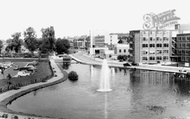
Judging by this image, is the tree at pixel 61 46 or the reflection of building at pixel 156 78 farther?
the tree at pixel 61 46

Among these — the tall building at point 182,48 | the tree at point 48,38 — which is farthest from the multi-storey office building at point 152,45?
the tree at point 48,38

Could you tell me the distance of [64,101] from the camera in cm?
4450

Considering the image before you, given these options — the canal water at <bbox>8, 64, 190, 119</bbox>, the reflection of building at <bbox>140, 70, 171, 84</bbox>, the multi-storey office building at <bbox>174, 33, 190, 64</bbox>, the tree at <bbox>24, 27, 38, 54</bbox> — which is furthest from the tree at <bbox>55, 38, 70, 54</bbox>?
the canal water at <bbox>8, 64, 190, 119</bbox>

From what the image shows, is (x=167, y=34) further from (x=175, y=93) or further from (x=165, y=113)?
(x=165, y=113)

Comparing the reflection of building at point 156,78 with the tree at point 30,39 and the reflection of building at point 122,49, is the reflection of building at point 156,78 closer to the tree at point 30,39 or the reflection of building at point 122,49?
the reflection of building at point 122,49

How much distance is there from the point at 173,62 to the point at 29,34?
94991 millimetres

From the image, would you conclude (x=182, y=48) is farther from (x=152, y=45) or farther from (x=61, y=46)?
(x=61, y=46)

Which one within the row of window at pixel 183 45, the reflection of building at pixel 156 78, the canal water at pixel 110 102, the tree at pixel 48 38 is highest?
the tree at pixel 48 38

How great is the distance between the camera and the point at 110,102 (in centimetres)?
4322

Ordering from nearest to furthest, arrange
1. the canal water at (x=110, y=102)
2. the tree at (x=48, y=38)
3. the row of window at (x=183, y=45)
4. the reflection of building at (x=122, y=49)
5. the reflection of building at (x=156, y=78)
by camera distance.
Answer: the canal water at (x=110, y=102) < the reflection of building at (x=156, y=78) < the row of window at (x=183, y=45) < the reflection of building at (x=122, y=49) < the tree at (x=48, y=38)

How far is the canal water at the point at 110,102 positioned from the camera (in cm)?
3666

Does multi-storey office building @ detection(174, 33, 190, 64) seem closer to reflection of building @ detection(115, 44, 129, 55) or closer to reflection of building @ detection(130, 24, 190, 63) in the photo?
reflection of building @ detection(130, 24, 190, 63)

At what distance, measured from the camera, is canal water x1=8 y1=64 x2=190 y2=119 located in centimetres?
3666

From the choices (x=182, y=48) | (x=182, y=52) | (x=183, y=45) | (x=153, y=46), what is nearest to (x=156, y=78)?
(x=182, y=52)
